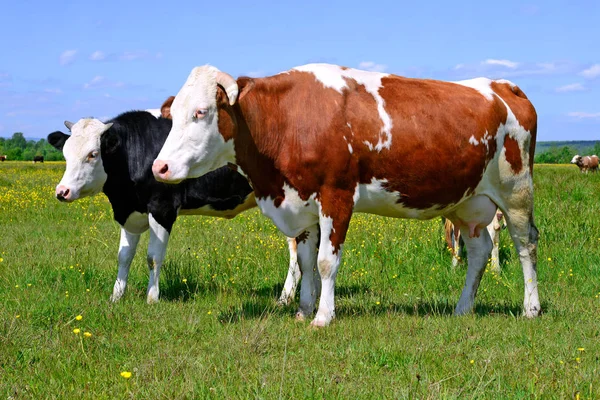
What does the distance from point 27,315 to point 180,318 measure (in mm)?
1482

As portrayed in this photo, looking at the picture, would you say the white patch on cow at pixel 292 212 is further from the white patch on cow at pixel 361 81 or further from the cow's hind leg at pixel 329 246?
the white patch on cow at pixel 361 81

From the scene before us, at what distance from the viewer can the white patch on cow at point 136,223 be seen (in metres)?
8.29

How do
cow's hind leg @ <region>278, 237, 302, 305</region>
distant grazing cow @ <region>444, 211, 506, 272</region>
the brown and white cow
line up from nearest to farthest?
the brown and white cow
cow's hind leg @ <region>278, 237, 302, 305</region>
distant grazing cow @ <region>444, 211, 506, 272</region>

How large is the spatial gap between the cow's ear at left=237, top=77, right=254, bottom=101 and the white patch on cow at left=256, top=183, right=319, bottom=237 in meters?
0.94

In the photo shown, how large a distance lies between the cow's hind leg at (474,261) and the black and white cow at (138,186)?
2072mm

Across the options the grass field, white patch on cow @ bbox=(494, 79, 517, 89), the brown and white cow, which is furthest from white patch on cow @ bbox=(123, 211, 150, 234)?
white patch on cow @ bbox=(494, 79, 517, 89)

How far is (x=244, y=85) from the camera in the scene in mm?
6523

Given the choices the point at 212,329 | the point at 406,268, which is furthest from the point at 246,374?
the point at 406,268

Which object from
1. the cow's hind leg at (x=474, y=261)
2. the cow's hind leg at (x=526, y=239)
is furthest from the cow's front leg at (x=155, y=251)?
the cow's hind leg at (x=526, y=239)

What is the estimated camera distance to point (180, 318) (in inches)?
269

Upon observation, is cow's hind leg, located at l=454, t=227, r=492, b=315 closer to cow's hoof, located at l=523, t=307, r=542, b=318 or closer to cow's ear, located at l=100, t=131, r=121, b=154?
cow's hoof, located at l=523, t=307, r=542, b=318

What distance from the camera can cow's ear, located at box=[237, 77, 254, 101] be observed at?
6.48 meters

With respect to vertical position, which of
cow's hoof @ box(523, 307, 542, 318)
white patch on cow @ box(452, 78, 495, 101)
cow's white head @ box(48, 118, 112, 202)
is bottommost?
cow's hoof @ box(523, 307, 542, 318)

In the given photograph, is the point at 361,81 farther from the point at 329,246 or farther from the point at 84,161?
the point at 84,161
